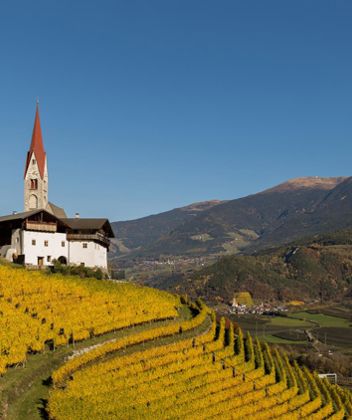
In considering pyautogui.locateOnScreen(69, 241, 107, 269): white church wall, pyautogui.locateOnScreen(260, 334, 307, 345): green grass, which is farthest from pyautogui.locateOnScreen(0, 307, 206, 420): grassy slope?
pyautogui.locateOnScreen(260, 334, 307, 345): green grass

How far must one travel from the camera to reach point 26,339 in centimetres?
3978

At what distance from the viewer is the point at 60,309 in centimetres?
4859

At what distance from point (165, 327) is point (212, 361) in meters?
5.56

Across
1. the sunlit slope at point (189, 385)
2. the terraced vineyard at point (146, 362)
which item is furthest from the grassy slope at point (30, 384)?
the sunlit slope at point (189, 385)

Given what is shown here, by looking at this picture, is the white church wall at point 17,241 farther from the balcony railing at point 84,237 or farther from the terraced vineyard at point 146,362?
the terraced vineyard at point 146,362

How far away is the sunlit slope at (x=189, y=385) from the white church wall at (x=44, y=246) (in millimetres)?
21753

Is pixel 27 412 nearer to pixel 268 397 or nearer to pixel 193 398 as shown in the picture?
pixel 193 398

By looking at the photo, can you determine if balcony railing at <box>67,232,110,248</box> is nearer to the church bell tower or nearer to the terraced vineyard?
the church bell tower

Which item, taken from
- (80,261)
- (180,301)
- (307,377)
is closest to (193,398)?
(307,377)

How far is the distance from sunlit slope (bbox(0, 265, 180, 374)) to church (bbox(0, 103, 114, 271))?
26.9ft

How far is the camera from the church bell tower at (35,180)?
255 feet

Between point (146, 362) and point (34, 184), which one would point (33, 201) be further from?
point (146, 362)

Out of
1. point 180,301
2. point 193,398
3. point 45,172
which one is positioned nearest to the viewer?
point 193,398

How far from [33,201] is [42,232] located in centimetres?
1012
